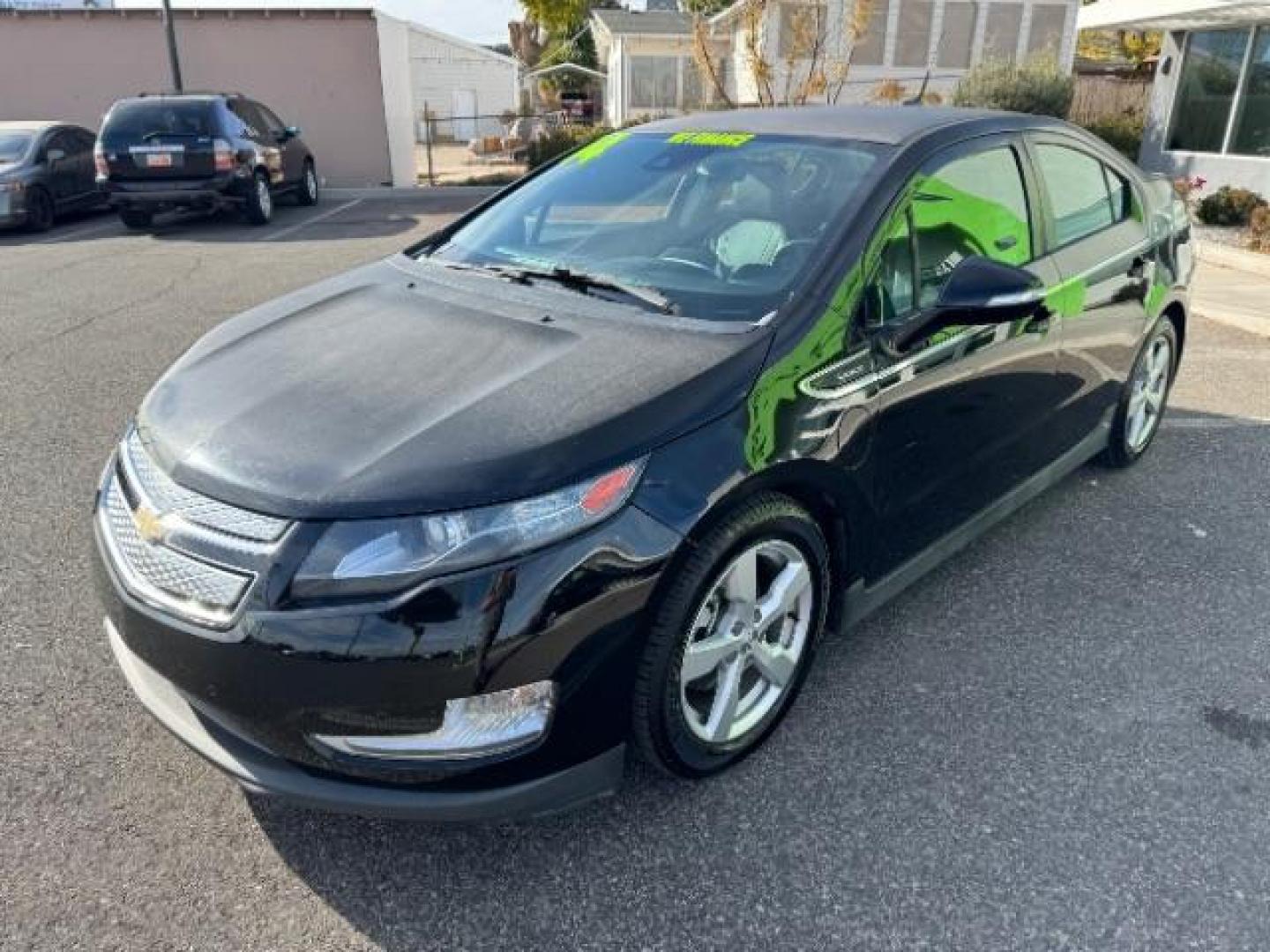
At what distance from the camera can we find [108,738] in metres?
2.71

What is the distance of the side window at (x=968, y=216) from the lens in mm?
2930

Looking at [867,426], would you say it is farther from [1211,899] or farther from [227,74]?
[227,74]

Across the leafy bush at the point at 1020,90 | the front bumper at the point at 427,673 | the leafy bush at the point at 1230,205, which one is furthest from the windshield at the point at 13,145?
the leafy bush at the point at 1020,90

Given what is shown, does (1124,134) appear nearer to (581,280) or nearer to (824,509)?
(581,280)

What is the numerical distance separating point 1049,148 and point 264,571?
126 inches

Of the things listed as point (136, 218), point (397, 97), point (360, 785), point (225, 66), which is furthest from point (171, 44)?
point (360, 785)

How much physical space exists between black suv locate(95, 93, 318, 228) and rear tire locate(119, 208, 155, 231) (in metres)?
0.01

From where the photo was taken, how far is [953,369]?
297 centimetres

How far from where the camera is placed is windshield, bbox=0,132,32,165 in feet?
40.4

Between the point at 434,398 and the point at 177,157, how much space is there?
1142 centimetres

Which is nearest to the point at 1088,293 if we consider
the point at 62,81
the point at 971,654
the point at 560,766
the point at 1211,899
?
the point at 971,654

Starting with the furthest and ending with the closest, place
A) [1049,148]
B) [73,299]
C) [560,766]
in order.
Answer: [73,299], [1049,148], [560,766]

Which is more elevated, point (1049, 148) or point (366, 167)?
point (1049, 148)

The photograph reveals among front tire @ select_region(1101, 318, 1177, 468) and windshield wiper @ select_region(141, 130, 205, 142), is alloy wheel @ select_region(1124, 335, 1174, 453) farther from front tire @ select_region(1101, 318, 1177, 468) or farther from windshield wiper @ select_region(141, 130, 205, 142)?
windshield wiper @ select_region(141, 130, 205, 142)
